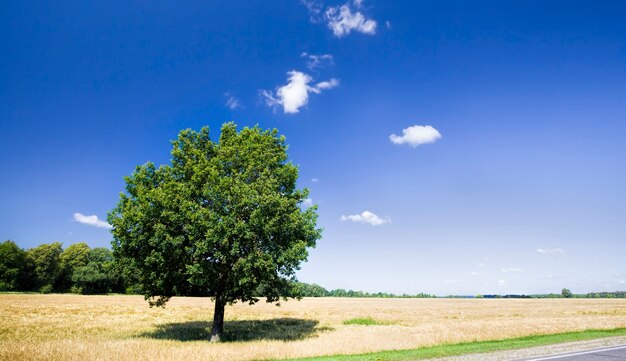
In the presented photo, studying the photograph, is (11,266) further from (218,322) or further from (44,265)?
(218,322)

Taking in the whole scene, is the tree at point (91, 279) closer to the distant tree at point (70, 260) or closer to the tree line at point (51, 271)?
the tree line at point (51, 271)

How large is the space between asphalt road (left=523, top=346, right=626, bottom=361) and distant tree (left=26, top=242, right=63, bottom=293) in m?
113

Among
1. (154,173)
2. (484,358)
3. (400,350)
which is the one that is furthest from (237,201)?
(484,358)

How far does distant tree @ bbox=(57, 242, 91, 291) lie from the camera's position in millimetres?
102500

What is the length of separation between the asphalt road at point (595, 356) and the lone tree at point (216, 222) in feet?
46.5

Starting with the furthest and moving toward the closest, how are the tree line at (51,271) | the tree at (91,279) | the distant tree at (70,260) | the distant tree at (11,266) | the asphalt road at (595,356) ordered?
the distant tree at (70,260) → the tree at (91,279) → the tree line at (51,271) → the distant tree at (11,266) → the asphalt road at (595,356)

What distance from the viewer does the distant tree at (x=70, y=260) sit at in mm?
102500

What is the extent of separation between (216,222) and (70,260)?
109113mm

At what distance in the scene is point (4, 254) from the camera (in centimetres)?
8838

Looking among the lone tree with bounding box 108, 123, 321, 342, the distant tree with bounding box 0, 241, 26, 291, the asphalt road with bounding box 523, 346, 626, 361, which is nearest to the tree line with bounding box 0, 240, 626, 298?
the distant tree with bounding box 0, 241, 26, 291

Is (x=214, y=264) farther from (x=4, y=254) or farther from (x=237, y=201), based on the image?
(x=4, y=254)

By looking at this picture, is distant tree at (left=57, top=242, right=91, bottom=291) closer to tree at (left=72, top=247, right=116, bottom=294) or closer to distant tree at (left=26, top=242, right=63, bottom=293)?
distant tree at (left=26, top=242, right=63, bottom=293)

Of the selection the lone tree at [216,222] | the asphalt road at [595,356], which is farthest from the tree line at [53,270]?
the asphalt road at [595,356]

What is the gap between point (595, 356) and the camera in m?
14.2
